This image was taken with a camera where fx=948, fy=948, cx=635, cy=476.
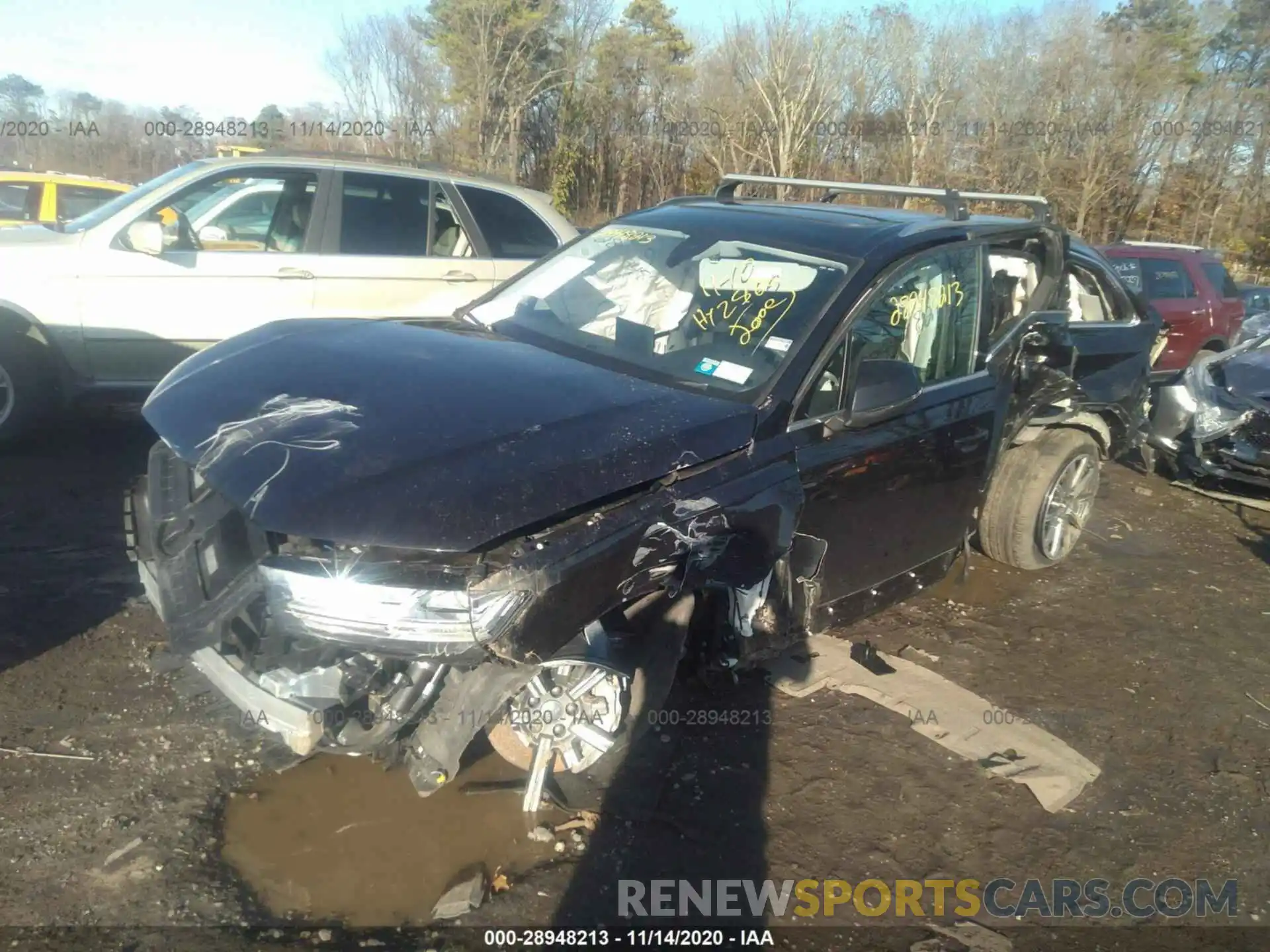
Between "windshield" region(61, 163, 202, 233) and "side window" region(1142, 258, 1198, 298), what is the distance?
9.81 m

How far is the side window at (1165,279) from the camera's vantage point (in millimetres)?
10711

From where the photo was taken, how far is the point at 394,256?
6527 mm

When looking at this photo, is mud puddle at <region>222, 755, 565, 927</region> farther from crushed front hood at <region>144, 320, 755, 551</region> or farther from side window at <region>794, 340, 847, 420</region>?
side window at <region>794, 340, 847, 420</region>

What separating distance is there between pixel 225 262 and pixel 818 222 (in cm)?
399

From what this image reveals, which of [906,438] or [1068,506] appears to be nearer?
[906,438]

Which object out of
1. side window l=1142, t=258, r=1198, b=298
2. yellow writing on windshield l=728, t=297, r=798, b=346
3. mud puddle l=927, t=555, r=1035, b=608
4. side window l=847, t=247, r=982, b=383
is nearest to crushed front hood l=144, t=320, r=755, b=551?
yellow writing on windshield l=728, t=297, r=798, b=346

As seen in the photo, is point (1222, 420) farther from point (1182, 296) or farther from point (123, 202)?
point (123, 202)

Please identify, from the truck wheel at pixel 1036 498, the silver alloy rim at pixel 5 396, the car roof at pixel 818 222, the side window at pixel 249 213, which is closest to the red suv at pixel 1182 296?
the truck wheel at pixel 1036 498

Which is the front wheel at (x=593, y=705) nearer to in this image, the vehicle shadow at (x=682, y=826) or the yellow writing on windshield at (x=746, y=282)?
the vehicle shadow at (x=682, y=826)

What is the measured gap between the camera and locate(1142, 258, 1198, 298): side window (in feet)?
35.1

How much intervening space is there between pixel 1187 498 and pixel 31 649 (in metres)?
7.56

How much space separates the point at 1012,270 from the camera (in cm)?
481

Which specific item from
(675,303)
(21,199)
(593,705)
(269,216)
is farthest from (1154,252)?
(21,199)

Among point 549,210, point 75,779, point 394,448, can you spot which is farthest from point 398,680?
point 549,210
